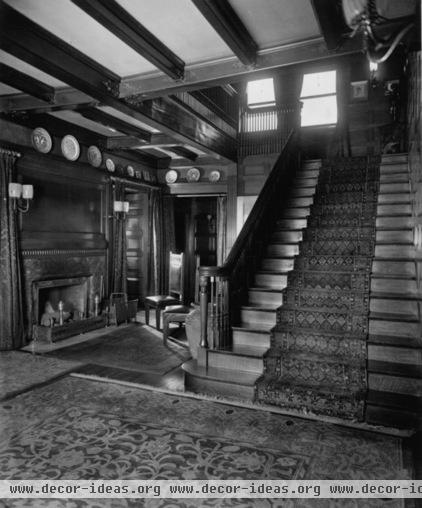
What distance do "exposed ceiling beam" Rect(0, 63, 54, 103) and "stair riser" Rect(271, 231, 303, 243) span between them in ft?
10.6

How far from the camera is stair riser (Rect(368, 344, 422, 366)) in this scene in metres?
3.37

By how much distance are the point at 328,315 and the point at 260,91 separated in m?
6.02

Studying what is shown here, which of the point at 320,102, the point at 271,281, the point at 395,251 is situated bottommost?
the point at 271,281

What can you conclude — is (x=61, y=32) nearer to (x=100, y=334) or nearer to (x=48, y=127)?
(x=48, y=127)

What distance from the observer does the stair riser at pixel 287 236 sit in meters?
5.32

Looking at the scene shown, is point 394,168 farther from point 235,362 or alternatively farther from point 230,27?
point 235,362

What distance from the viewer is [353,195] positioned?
5.64 meters

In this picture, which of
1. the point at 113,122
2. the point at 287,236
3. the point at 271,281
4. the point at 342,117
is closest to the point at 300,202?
the point at 287,236

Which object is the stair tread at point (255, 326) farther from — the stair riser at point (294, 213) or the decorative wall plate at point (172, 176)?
the decorative wall plate at point (172, 176)

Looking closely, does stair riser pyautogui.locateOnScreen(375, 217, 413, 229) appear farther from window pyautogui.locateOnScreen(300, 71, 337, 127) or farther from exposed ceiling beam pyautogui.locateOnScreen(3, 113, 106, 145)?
exposed ceiling beam pyautogui.locateOnScreen(3, 113, 106, 145)

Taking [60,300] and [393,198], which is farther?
[60,300]

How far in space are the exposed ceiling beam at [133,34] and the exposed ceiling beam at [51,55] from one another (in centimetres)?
62

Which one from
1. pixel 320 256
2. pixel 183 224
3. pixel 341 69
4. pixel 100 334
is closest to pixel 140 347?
pixel 100 334

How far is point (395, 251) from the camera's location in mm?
4527
